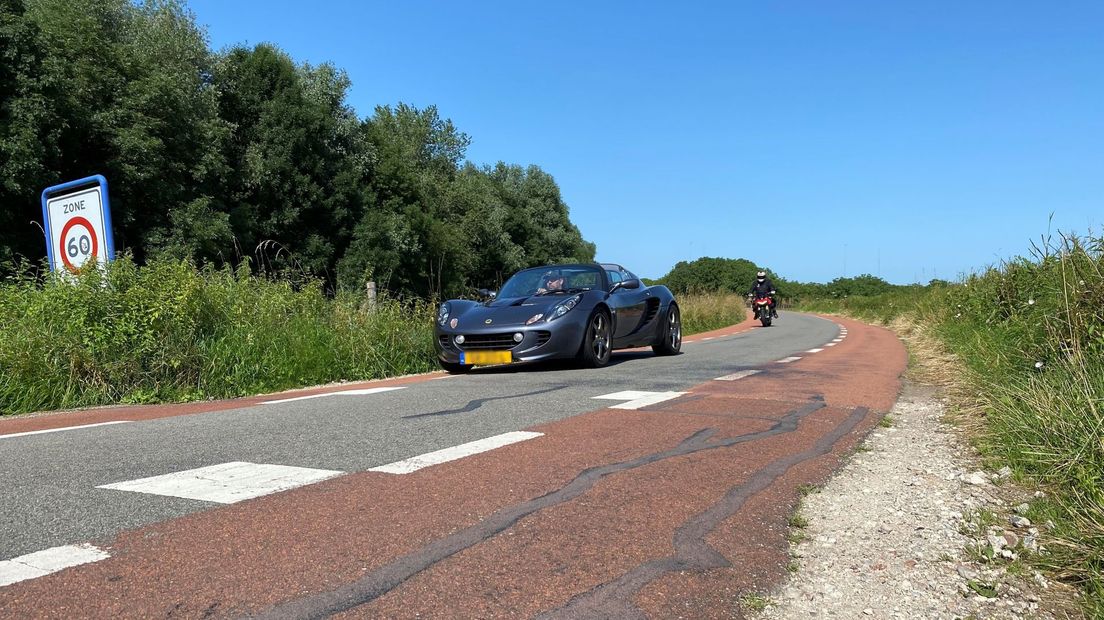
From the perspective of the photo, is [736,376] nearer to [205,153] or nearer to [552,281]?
[552,281]

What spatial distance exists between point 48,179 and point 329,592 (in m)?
23.1

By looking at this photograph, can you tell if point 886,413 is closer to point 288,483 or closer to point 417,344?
point 288,483

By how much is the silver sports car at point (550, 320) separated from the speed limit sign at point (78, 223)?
380cm

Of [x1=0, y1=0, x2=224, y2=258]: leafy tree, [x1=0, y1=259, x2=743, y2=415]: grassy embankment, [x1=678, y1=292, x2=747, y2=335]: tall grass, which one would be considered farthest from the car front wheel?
[x1=0, y1=0, x2=224, y2=258]: leafy tree

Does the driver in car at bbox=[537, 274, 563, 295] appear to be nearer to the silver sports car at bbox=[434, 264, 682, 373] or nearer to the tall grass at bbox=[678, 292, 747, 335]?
the silver sports car at bbox=[434, 264, 682, 373]

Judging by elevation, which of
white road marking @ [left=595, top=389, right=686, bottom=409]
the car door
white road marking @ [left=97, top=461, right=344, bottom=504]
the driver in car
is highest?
the driver in car

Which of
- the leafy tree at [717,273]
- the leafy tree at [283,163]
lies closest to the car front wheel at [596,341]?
the leafy tree at [283,163]

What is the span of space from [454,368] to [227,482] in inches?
244

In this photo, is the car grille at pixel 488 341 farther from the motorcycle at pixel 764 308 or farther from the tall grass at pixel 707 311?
the motorcycle at pixel 764 308

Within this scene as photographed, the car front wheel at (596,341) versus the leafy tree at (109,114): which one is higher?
the leafy tree at (109,114)

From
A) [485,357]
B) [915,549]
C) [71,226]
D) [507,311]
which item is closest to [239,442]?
[915,549]

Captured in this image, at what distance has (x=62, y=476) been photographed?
10.9ft

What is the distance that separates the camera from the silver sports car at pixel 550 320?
8.70 meters

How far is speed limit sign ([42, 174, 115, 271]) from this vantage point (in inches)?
333
